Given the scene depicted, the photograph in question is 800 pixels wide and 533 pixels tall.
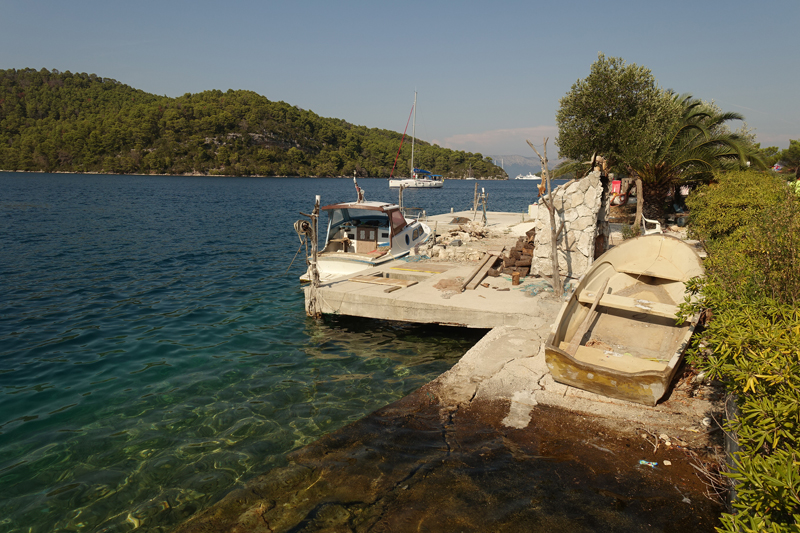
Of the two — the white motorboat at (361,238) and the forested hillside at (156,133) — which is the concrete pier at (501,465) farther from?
the forested hillside at (156,133)

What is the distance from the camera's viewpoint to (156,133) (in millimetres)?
148250

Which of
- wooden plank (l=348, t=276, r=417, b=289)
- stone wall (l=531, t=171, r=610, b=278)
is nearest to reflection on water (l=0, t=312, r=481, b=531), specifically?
wooden plank (l=348, t=276, r=417, b=289)

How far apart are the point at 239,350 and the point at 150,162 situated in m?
150

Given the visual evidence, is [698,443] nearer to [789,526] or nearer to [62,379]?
[789,526]

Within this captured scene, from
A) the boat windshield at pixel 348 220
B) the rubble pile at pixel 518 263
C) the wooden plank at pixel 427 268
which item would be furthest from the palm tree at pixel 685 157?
the boat windshield at pixel 348 220

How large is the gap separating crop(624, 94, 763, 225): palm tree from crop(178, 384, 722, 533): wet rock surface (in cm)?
1848

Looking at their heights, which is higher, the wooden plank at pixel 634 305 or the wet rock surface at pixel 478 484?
the wooden plank at pixel 634 305

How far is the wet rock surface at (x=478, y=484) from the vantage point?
14.7 ft

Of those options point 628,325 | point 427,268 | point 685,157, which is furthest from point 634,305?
point 685,157

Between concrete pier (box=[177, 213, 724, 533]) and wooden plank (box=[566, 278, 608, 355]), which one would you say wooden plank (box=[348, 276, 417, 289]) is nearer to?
concrete pier (box=[177, 213, 724, 533])

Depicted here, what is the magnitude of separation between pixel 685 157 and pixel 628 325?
18.8m

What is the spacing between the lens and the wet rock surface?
177 inches

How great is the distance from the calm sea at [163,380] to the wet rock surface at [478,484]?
3.31 feet

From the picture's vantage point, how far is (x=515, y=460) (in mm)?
5449
